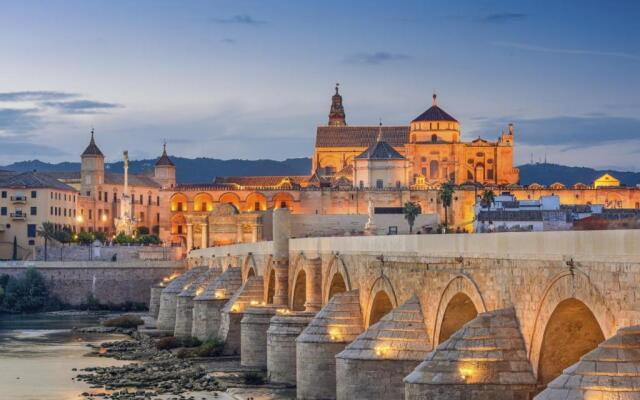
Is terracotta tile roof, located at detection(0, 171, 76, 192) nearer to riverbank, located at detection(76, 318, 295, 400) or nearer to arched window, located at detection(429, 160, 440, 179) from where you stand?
arched window, located at detection(429, 160, 440, 179)

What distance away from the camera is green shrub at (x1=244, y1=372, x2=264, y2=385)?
3675 cm

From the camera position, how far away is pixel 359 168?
120438 millimetres

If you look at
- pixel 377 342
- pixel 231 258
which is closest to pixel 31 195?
pixel 231 258

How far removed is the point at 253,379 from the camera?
123ft

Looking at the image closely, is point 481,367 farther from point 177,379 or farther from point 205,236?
point 205,236

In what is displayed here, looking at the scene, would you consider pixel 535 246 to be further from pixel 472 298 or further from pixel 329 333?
pixel 329 333

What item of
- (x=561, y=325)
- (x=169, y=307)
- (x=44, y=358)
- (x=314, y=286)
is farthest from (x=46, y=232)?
(x=561, y=325)

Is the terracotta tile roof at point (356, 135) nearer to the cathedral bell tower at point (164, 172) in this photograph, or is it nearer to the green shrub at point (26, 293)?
the cathedral bell tower at point (164, 172)

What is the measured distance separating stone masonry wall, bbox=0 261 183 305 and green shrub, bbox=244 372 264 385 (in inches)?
2187

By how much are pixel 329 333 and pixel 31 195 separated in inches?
3528

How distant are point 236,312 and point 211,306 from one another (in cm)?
527

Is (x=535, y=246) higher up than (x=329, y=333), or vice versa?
(x=535, y=246)

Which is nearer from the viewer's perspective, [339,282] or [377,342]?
[377,342]

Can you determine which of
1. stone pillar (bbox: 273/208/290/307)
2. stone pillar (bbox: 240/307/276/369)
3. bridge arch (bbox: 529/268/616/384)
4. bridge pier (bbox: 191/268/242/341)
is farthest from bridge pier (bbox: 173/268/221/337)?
bridge arch (bbox: 529/268/616/384)
